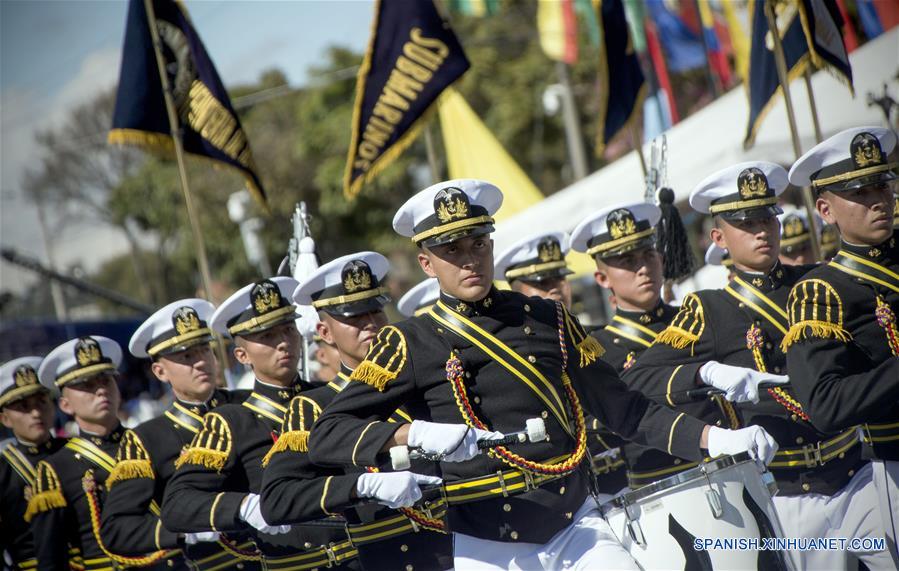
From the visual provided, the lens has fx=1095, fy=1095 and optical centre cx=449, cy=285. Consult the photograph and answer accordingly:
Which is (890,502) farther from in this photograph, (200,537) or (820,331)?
(200,537)

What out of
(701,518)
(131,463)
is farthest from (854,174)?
(131,463)

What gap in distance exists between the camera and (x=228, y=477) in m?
5.87

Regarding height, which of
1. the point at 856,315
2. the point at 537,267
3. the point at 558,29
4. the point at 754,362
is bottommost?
the point at 754,362

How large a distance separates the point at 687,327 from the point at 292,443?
2292mm

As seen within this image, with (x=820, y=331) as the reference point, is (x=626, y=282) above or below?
above

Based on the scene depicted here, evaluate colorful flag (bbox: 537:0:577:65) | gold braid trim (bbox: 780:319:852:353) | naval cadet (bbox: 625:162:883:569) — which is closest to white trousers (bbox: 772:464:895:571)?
naval cadet (bbox: 625:162:883:569)

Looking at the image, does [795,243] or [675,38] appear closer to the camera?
[795,243]

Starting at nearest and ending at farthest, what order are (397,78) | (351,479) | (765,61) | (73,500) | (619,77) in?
(351,479)
(73,500)
(765,61)
(397,78)
(619,77)

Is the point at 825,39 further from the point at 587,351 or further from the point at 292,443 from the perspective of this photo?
the point at 292,443

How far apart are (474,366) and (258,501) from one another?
1.53 m

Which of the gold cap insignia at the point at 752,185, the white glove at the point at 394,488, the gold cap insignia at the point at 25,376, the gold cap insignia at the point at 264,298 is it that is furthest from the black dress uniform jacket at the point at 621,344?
the gold cap insignia at the point at 25,376

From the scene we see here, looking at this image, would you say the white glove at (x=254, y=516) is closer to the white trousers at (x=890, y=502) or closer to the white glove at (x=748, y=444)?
the white glove at (x=748, y=444)

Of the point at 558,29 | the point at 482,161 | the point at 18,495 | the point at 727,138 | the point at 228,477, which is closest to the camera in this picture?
the point at 228,477

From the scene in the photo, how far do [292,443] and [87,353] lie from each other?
9.39ft
